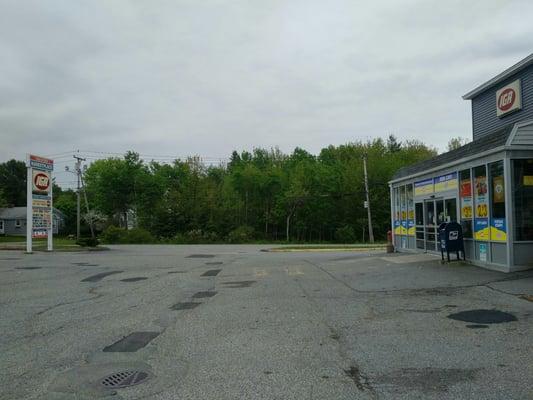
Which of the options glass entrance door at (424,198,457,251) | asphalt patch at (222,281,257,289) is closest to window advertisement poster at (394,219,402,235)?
glass entrance door at (424,198,457,251)

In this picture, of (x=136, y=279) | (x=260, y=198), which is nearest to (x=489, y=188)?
(x=136, y=279)

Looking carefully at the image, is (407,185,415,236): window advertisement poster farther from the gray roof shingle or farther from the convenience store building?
the gray roof shingle

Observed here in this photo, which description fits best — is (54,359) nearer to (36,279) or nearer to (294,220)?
(36,279)

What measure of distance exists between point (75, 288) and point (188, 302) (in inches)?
181

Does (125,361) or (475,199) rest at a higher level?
(475,199)

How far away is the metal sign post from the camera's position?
32.7 m

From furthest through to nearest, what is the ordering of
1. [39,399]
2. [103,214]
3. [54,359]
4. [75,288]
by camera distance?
[103,214], [75,288], [54,359], [39,399]

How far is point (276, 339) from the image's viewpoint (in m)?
7.73

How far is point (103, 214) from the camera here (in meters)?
72.4

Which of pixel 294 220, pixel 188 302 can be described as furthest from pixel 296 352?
pixel 294 220

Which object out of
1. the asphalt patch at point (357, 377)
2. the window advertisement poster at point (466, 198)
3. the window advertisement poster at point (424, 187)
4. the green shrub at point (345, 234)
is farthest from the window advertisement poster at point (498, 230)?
the green shrub at point (345, 234)

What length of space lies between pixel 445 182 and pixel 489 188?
10.3 feet

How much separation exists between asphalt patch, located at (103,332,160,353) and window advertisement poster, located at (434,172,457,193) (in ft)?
39.1

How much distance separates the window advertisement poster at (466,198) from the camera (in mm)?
15711
